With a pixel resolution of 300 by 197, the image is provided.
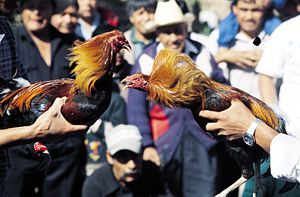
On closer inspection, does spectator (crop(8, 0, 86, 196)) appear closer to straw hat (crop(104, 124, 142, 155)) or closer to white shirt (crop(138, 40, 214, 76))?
straw hat (crop(104, 124, 142, 155))

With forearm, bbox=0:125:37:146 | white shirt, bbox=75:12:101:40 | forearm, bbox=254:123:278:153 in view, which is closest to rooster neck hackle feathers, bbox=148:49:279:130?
forearm, bbox=254:123:278:153

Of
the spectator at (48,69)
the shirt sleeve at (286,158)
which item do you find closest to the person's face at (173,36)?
the spectator at (48,69)

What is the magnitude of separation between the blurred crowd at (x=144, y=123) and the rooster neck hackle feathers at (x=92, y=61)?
1885 millimetres

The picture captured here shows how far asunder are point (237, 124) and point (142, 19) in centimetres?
323

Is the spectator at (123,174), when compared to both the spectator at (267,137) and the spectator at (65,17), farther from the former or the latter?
the spectator at (267,137)

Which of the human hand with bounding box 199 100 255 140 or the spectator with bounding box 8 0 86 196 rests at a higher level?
the human hand with bounding box 199 100 255 140

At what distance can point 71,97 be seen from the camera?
4602mm

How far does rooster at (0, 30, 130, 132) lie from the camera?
457 centimetres

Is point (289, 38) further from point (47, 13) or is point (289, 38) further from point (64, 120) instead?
point (47, 13)

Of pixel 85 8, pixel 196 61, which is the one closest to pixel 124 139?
pixel 196 61

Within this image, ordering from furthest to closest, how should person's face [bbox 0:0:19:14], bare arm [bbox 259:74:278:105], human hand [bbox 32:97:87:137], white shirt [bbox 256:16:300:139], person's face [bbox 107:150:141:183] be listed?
person's face [bbox 107:150:141:183], bare arm [bbox 259:74:278:105], white shirt [bbox 256:16:300:139], person's face [bbox 0:0:19:14], human hand [bbox 32:97:87:137]

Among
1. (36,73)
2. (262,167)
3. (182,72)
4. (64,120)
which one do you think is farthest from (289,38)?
(36,73)

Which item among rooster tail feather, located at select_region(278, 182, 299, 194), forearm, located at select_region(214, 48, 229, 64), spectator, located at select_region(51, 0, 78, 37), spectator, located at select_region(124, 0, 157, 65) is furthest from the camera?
spectator, located at select_region(124, 0, 157, 65)

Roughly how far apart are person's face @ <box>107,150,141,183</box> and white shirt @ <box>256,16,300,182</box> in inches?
45.4
